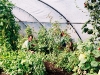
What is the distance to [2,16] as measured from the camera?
618 cm

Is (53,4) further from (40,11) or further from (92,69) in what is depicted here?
(92,69)

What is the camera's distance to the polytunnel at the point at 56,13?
23.2 ft

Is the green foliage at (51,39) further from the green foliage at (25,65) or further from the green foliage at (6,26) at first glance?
the green foliage at (25,65)

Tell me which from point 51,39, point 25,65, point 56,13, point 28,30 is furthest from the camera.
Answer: point 28,30

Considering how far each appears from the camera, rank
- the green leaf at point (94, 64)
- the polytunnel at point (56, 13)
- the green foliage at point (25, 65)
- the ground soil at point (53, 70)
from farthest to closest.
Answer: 1. the polytunnel at point (56, 13)
2. the ground soil at point (53, 70)
3. the green foliage at point (25, 65)
4. the green leaf at point (94, 64)

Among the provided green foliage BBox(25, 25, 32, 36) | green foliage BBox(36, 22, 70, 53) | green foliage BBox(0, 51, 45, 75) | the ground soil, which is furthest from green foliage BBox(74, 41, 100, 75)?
green foliage BBox(25, 25, 32, 36)

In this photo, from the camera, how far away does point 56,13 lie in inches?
320

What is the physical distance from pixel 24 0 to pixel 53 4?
3.98 ft

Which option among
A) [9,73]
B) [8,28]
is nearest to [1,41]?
[8,28]

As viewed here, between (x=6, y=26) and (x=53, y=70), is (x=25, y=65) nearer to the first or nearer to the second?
(x=53, y=70)

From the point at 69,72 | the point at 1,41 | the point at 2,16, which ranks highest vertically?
the point at 2,16

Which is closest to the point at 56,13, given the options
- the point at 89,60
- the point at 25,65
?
the point at 25,65

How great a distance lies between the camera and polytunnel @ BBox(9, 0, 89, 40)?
7.06 metres

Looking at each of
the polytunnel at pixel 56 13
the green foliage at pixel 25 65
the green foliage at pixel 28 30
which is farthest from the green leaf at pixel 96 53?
the green foliage at pixel 28 30
